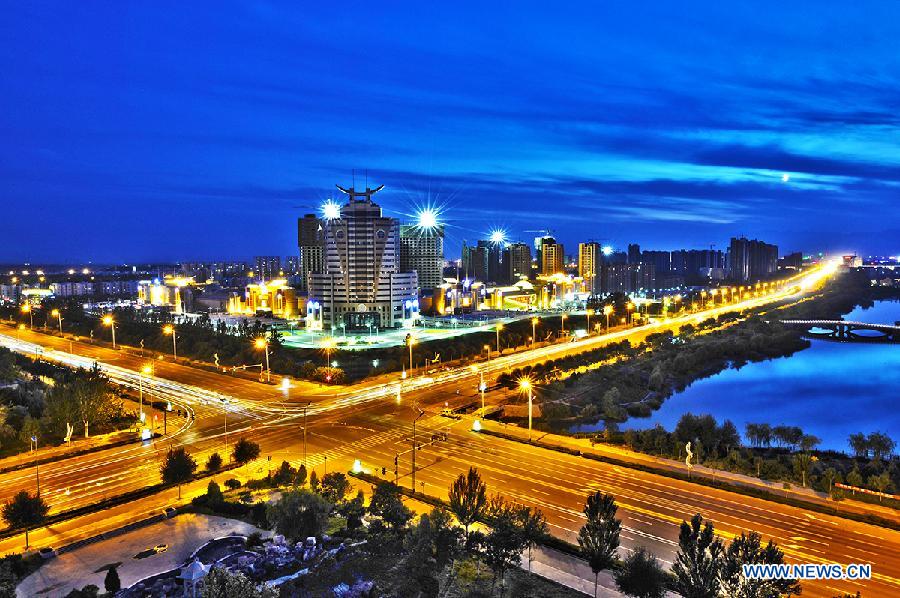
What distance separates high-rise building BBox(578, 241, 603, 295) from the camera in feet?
308

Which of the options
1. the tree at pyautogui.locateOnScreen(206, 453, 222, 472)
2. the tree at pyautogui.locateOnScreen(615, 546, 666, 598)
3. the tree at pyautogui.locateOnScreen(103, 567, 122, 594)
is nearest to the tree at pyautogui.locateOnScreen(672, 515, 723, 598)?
the tree at pyautogui.locateOnScreen(615, 546, 666, 598)

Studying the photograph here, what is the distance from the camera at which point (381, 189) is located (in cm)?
5094

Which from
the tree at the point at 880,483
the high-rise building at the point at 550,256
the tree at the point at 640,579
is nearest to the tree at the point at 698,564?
the tree at the point at 640,579

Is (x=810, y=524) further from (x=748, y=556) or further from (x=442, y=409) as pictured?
(x=442, y=409)

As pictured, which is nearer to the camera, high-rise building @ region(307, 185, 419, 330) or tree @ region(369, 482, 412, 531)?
tree @ region(369, 482, 412, 531)

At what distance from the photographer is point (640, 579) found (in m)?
10.4

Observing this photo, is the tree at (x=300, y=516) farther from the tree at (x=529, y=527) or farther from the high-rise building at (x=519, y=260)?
the high-rise building at (x=519, y=260)

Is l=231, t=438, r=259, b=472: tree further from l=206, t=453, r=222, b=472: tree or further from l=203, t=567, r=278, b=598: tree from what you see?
l=203, t=567, r=278, b=598: tree

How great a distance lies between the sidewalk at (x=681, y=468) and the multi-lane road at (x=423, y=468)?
0.78m

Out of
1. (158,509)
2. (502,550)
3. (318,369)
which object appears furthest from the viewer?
(318,369)

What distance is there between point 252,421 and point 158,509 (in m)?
8.10

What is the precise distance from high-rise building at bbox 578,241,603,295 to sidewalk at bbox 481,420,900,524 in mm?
73542

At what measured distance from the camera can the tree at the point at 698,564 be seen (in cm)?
955

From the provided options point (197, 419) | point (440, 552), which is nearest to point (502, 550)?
point (440, 552)
